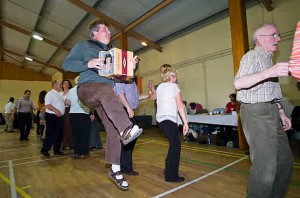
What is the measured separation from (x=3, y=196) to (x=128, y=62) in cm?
185

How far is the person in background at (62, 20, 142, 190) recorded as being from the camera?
161 centimetres

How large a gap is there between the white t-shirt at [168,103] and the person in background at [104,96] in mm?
692

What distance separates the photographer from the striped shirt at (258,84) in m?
1.33

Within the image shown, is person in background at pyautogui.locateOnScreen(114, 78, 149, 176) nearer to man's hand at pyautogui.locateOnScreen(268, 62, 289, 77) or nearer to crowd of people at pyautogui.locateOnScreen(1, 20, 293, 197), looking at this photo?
crowd of people at pyautogui.locateOnScreen(1, 20, 293, 197)

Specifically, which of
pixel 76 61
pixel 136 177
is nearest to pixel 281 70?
pixel 76 61

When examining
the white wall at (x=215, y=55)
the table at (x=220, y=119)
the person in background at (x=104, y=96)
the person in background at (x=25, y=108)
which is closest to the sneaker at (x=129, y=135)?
the person in background at (x=104, y=96)

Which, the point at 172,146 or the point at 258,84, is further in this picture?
the point at 172,146

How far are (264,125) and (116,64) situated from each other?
1112 millimetres

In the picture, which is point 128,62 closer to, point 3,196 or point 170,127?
point 170,127

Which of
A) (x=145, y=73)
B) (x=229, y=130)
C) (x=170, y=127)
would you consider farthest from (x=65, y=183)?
(x=145, y=73)

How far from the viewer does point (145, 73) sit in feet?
36.6

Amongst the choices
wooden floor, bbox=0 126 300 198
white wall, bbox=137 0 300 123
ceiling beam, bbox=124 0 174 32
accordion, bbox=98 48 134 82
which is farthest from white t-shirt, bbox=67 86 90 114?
white wall, bbox=137 0 300 123

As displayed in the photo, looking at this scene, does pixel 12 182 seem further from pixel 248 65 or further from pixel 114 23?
pixel 114 23

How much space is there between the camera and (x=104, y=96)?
1.65m
